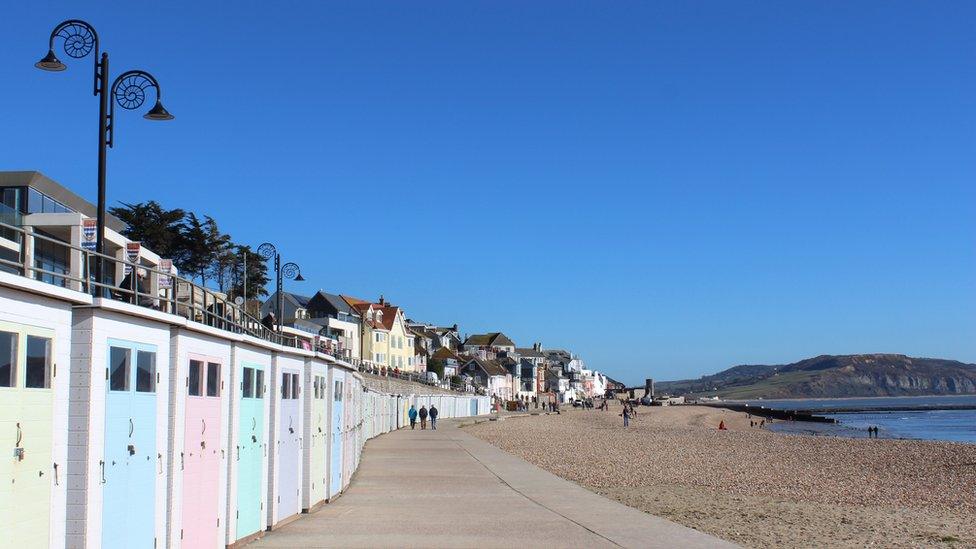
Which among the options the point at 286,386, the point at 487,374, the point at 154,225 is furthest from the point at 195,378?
the point at 487,374

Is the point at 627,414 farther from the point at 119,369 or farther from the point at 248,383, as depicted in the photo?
the point at 119,369

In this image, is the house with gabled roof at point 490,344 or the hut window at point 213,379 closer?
the hut window at point 213,379

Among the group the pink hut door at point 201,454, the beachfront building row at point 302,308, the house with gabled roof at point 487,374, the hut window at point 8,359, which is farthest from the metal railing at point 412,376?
the hut window at point 8,359

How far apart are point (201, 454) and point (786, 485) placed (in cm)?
2004

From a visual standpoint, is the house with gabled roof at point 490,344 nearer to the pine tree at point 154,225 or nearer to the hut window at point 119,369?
the pine tree at point 154,225

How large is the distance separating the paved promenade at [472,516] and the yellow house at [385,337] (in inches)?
2822

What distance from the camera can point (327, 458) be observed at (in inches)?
764

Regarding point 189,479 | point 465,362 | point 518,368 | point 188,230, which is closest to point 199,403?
point 189,479

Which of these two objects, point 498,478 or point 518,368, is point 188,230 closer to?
Answer: point 498,478

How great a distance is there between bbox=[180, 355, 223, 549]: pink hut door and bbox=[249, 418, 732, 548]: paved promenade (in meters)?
2.08

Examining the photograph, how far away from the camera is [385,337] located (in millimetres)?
103875

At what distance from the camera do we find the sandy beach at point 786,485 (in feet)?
57.5

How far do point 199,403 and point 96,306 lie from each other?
10.5ft

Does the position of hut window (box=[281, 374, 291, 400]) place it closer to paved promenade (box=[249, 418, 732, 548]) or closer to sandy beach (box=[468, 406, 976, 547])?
paved promenade (box=[249, 418, 732, 548])
